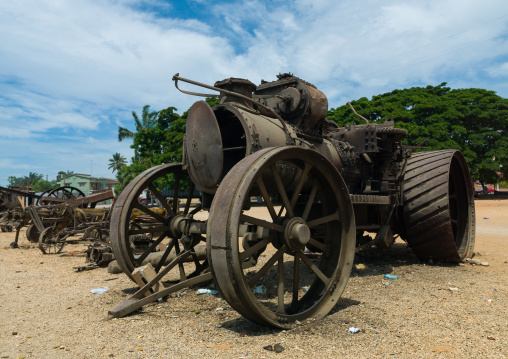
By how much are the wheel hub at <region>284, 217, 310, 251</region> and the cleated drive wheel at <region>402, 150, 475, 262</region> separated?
3376mm

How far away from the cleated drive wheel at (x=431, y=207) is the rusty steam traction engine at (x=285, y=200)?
0.02 meters

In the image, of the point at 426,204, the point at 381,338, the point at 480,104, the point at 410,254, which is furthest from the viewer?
the point at 480,104

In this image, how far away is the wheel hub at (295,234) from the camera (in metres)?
3.46

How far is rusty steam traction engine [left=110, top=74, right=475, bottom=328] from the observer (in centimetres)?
319

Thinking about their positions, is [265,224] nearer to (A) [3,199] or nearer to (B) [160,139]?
(A) [3,199]

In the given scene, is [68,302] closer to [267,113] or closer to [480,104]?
[267,113]

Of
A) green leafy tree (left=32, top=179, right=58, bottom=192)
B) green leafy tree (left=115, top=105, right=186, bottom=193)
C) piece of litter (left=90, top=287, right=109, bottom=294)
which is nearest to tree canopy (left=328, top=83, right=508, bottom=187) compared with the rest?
green leafy tree (left=115, top=105, right=186, bottom=193)

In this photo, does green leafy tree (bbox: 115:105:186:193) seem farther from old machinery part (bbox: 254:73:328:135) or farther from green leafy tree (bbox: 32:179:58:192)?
green leafy tree (bbox: 32:179:58:192)

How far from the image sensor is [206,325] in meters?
3.50

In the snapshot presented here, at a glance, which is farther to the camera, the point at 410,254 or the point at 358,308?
the point at 410,254

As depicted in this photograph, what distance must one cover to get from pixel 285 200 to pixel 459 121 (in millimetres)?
27721

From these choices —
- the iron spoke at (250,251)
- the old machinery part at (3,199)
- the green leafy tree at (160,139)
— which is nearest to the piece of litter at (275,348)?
the iron spoke at (250,251)

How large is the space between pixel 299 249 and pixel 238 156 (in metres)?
1.59

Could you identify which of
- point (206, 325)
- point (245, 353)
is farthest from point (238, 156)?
point (245, 353)
